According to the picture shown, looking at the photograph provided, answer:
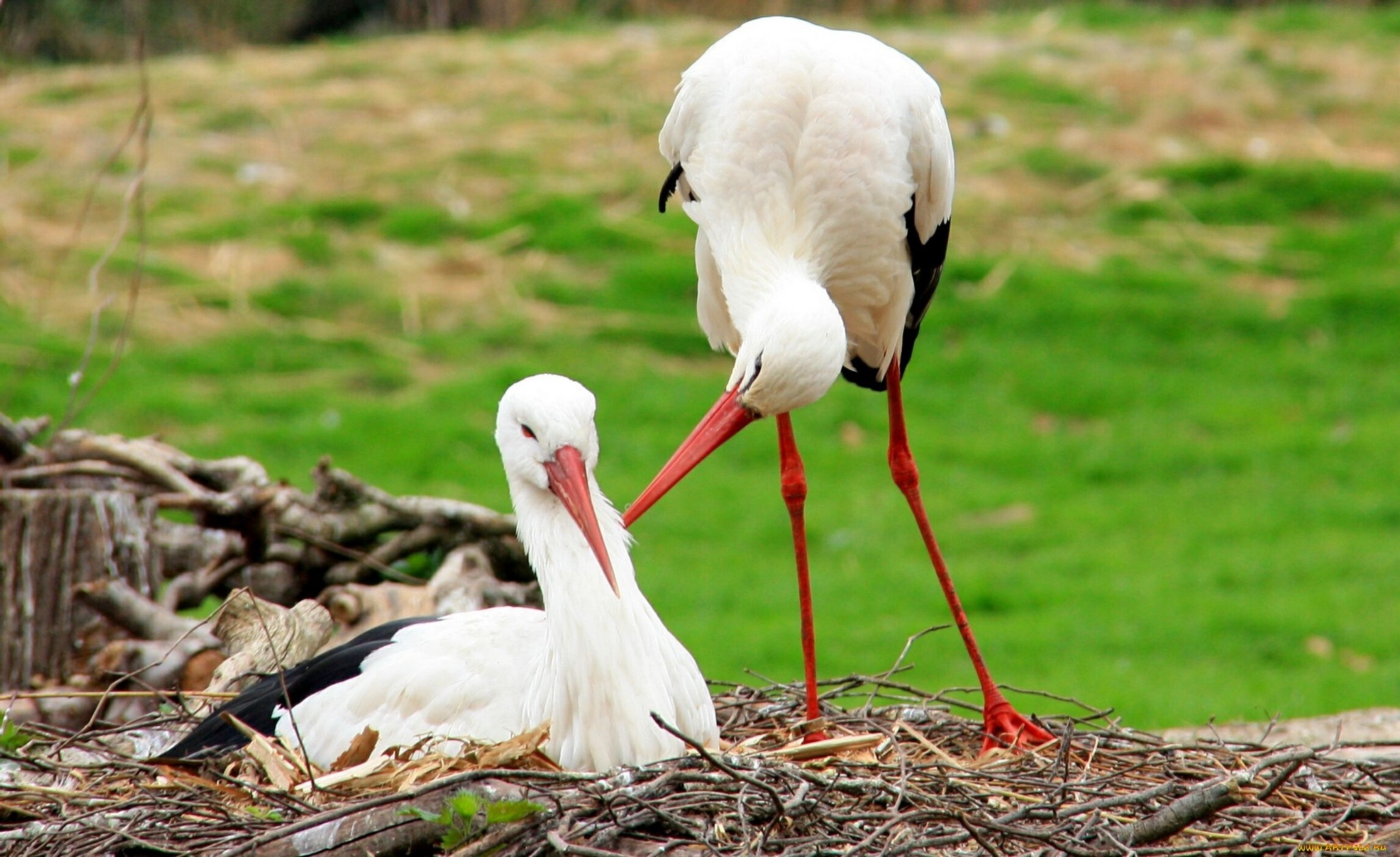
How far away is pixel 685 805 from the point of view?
2.92 meters

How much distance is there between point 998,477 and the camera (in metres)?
9.25

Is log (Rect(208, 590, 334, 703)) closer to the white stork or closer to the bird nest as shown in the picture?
the white stork

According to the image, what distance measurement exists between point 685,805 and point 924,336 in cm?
775

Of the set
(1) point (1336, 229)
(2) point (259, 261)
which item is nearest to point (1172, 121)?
(1) point (1336, 229)

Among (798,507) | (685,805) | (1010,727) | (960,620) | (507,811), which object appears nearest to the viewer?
(507,811)

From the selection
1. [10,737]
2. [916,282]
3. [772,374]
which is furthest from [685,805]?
[916,282]

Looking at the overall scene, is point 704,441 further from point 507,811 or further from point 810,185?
point 507,811

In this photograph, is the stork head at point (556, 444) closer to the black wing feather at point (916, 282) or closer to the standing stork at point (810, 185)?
the standing stork at point (810, 185)

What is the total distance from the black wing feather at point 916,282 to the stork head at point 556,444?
4.09ft

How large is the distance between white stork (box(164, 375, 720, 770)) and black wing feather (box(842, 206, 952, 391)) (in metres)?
1.29

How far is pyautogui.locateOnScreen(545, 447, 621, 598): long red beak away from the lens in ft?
11.2

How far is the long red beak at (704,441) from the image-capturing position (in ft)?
11.9

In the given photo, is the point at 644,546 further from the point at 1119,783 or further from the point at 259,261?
the point at 1119,783

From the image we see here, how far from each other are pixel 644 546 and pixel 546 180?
394 centimetres
